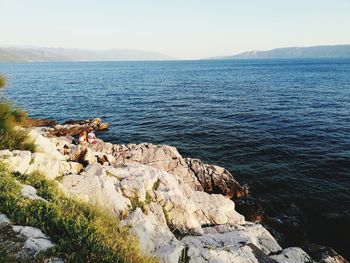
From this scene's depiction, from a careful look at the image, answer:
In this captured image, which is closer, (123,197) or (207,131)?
(123,197)

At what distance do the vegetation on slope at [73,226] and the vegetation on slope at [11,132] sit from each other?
3839 mm

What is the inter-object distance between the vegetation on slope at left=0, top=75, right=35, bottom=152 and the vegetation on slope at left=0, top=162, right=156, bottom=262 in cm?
384

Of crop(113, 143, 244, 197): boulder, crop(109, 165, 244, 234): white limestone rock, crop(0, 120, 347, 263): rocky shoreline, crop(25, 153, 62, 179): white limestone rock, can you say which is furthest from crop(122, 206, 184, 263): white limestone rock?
crop(113, 143, 244, 197): boulder

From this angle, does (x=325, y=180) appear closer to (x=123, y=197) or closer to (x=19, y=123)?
(x=123, y=197)

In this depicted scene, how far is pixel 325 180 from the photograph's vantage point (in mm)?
24266

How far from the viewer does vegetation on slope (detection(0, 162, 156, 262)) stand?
6992 mm

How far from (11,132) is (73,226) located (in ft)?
28.5

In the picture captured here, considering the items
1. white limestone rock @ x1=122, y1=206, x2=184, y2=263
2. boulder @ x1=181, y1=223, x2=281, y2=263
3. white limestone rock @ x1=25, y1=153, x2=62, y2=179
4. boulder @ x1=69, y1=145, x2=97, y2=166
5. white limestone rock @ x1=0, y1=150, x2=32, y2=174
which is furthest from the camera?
boulder @ x1=69, y1=145, x2=97, y2=166

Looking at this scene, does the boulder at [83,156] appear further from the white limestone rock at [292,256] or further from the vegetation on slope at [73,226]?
the white limestone rock at [292,256]

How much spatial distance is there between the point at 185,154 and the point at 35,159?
1921 cm

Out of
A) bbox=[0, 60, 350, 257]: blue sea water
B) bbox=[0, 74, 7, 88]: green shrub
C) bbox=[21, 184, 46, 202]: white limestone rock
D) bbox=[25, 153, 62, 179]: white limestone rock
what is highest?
bbox=[0, 74, 7, 88]: green shrub

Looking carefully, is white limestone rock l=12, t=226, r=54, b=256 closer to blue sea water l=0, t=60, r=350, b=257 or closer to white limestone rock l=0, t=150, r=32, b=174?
white limestone rock l=0, t=150, r=32, b=174

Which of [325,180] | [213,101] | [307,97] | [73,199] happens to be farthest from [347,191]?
[307,97]

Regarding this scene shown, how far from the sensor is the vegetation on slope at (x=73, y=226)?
6992 millimetres
